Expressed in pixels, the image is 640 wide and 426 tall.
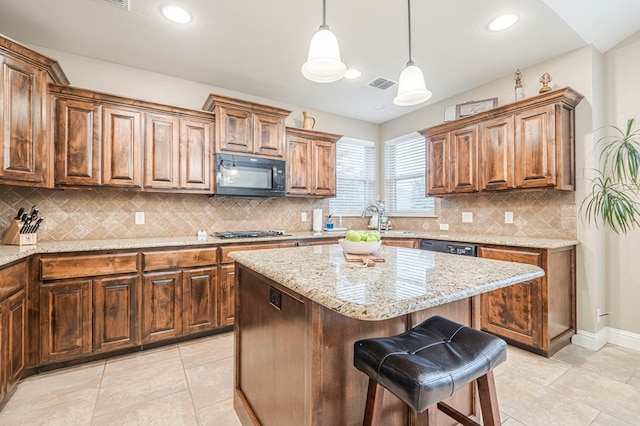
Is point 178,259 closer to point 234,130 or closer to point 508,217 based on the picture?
point 234,130

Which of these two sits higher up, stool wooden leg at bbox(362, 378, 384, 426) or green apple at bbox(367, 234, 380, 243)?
green apple at bbox(367, 234, 380, 243)

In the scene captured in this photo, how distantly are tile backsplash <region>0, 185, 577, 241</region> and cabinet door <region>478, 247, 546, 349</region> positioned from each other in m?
0.62

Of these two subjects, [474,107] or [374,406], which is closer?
[374,406]

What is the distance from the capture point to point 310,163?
391cm

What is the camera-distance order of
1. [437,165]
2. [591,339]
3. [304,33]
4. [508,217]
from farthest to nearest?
[437,165], [508,217], [591,339], [304,33]

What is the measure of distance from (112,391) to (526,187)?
3.77m

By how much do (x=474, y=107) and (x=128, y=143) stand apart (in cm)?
363

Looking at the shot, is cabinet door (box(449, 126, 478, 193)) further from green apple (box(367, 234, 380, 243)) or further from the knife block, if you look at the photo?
the knife block

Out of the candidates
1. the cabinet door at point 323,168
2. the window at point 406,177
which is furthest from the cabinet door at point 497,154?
the cabinet door at point 323,168

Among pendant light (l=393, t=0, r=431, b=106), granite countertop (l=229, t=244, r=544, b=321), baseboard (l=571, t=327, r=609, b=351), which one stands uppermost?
pendant light (l=393, t=0, r=431, b=106)

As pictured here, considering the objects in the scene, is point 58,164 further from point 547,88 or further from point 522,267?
point 547,88

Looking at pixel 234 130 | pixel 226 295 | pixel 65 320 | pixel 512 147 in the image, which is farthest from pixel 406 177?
pixel 65 320

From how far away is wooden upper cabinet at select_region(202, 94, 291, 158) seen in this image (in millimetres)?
3168

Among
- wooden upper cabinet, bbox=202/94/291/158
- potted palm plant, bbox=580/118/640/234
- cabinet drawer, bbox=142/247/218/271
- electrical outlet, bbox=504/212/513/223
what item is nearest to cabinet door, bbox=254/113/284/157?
wooden upper cabinet, bbox=202/94/291/158
